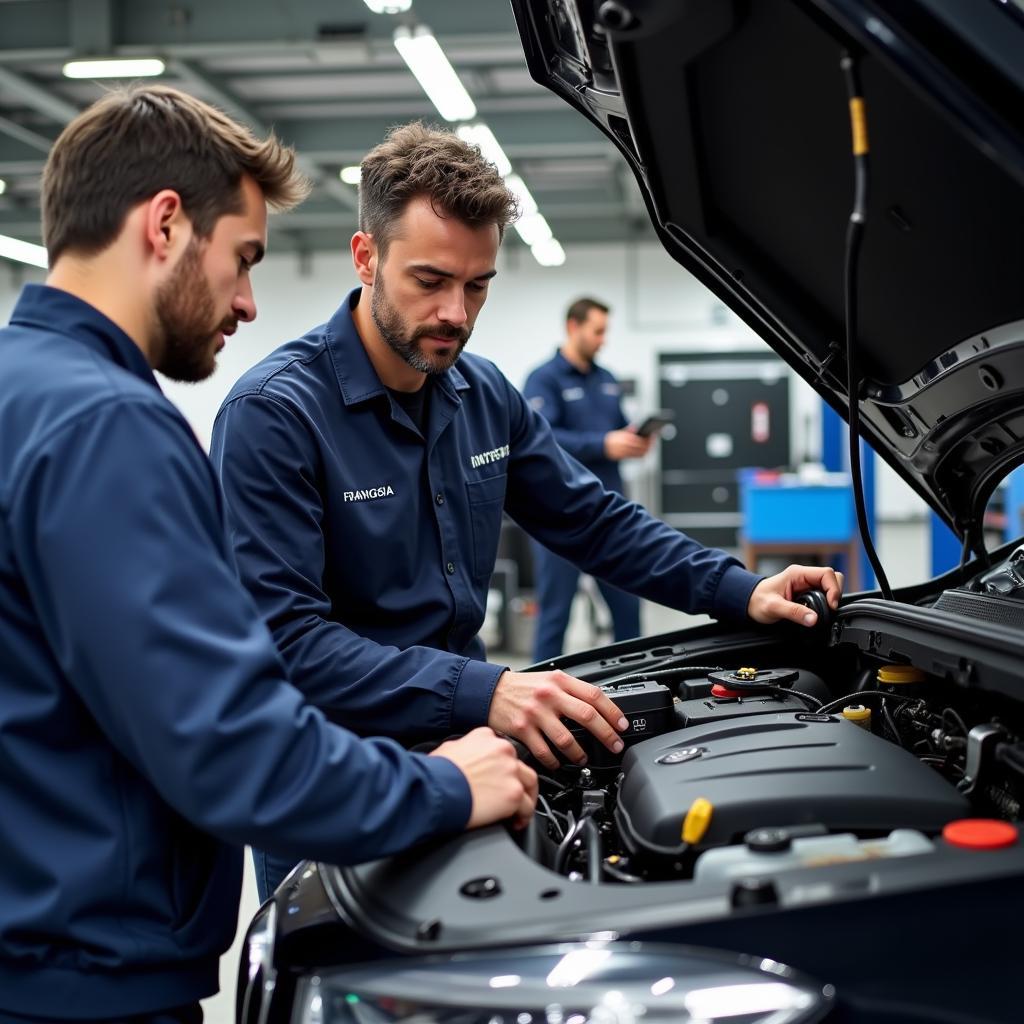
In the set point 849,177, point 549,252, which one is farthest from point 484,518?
point 549,252

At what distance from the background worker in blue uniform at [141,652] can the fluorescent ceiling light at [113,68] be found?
634cm

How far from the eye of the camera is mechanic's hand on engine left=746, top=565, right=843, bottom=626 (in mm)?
1765

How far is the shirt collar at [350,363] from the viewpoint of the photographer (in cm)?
167

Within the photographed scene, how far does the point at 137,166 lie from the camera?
0.99m

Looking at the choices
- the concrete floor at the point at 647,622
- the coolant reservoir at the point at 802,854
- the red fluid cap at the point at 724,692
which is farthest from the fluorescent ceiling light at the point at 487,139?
the coolant reservoir at the point at 802,854

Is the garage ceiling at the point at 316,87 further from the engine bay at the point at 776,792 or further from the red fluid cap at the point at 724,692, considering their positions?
the engine bay at the point at 776,792

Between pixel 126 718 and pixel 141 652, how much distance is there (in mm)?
59

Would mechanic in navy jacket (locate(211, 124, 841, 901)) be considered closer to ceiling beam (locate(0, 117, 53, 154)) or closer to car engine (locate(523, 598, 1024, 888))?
car engine (locate(523, 598, 1024, 888))

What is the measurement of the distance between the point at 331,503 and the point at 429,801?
687mm

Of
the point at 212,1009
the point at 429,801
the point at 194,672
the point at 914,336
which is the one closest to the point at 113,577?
the point at 194,672

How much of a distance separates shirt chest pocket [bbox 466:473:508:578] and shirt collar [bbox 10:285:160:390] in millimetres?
827

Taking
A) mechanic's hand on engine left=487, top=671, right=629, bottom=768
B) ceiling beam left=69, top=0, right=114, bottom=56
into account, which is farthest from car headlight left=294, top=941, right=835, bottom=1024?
ceiling beam left=69, top=0, right=114, bottom=56

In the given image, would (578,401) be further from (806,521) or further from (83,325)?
(83,325)

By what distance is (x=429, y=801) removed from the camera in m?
0.99
